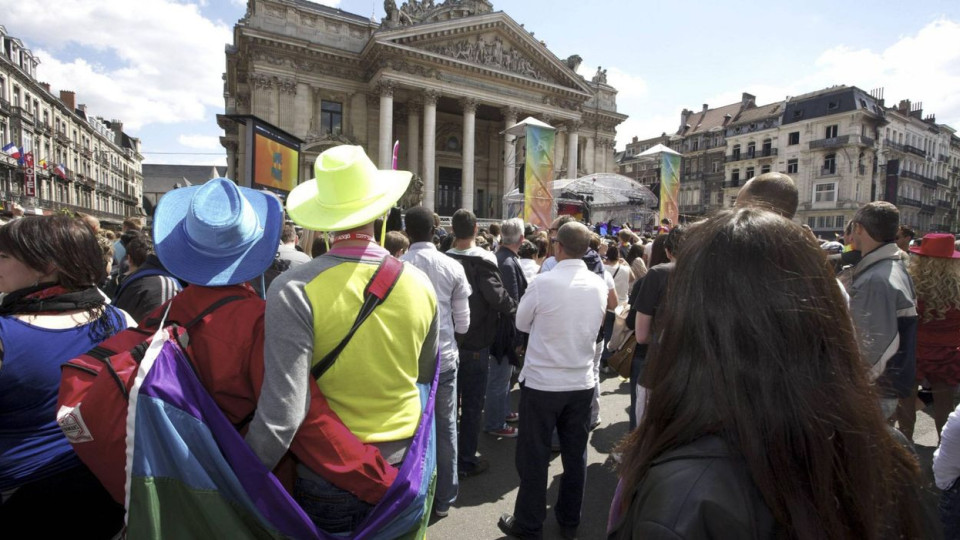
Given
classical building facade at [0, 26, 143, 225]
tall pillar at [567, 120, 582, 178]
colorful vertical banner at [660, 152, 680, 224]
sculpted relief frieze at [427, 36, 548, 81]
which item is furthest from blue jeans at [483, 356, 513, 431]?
classical building facade at [0, 26, 143, 225]

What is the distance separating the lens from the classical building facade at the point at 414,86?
979 inches

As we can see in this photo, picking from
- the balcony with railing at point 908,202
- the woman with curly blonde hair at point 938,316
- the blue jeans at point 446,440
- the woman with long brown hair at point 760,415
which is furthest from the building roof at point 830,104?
the woman with long brown hair at point 760,415

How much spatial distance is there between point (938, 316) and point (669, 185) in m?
14.7

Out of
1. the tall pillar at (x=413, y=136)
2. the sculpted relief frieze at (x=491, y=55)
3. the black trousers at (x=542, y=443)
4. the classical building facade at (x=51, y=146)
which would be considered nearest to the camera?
the black trousers at (x=542, y=443)

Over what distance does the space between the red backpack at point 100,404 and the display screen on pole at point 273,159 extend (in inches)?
170

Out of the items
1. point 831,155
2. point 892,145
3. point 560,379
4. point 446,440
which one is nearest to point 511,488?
point 446,440

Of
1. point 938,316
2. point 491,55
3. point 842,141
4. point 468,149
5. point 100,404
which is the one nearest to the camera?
point 100,404

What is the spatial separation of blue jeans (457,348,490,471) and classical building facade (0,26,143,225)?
1291 inches

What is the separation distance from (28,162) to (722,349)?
5131 cm

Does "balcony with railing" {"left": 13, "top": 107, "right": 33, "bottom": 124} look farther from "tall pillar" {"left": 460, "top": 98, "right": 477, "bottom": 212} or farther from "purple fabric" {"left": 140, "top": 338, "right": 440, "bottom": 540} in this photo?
"purple fabric" {"left": 140, "top": 338, "right": 440, "bottom": 540}

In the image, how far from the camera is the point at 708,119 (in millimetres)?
60875

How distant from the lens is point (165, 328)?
5.51 feet

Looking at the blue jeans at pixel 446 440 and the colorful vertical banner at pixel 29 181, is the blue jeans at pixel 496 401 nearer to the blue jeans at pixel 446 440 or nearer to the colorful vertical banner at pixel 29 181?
the blue jeans at pixel 446 440

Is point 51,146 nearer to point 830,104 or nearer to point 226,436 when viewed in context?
point 226,436
